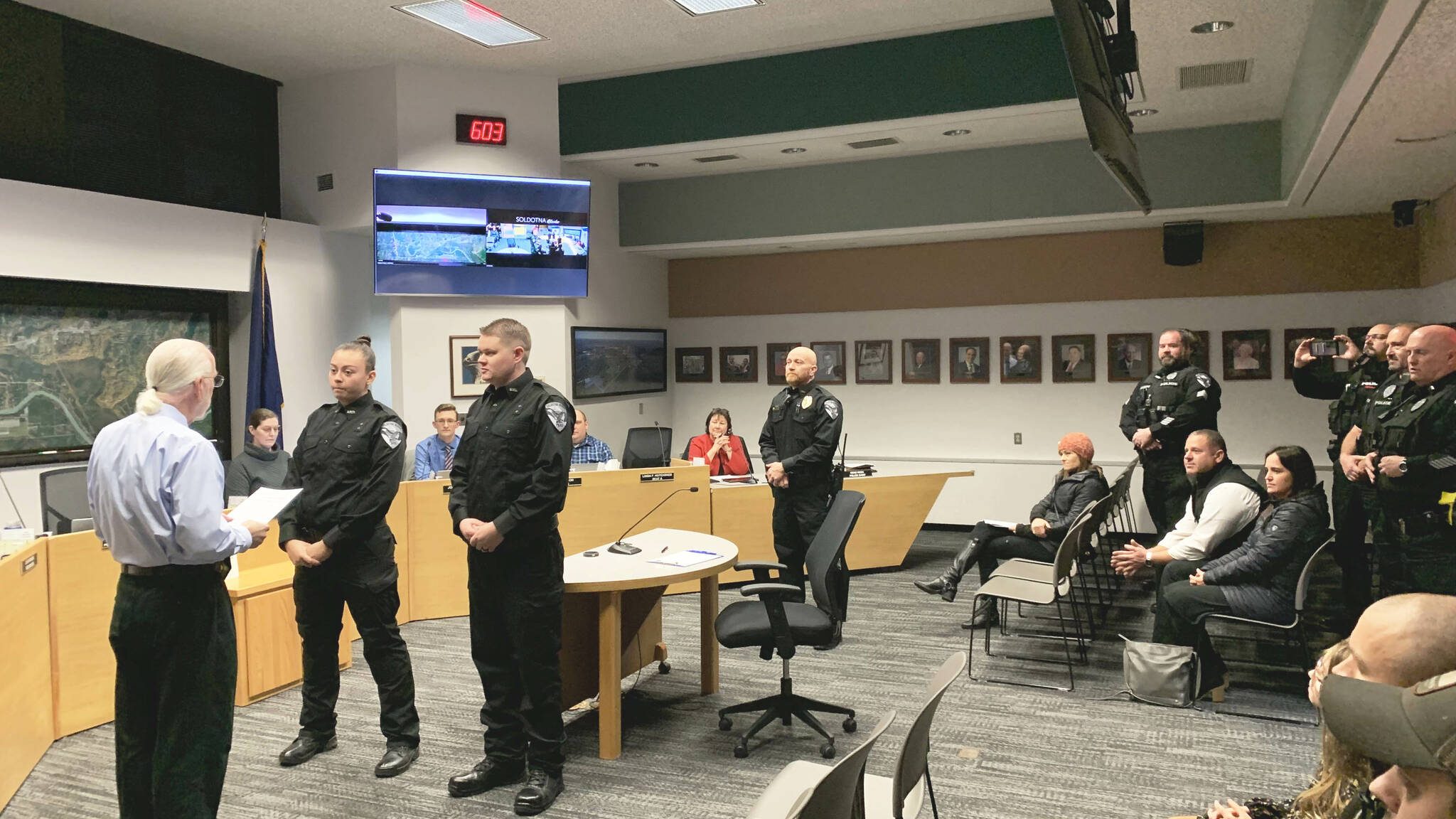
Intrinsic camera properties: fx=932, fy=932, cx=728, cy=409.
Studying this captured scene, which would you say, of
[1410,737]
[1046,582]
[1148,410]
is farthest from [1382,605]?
[1148,410]

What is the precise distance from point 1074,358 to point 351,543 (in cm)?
706

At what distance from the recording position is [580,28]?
640 centimetres

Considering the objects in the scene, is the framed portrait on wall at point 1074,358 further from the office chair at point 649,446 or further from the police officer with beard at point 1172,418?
the office chair at point 649,446

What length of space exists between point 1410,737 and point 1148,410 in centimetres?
589

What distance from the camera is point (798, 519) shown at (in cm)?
575

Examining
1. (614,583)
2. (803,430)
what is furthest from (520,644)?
(803,430)

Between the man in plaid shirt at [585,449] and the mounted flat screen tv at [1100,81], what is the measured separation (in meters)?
4.19

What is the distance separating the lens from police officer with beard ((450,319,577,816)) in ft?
11.6

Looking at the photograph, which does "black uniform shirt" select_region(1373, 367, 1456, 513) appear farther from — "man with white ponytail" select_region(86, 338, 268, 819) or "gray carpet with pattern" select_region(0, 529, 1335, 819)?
"man with white ponytail" select_region(86, 338, 268, 819)

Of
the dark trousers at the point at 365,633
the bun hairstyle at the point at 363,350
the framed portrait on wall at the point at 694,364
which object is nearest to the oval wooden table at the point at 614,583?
the dark trousers at the point at 365,633

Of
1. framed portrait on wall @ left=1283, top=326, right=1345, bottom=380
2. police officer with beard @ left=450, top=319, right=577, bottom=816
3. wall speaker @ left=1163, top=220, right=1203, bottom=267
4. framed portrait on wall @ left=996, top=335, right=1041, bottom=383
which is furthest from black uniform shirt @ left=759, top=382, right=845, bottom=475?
framed portrait on wall @ left=1283, top=326, right=1345, bottom=380

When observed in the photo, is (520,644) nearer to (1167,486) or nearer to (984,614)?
(984,614)

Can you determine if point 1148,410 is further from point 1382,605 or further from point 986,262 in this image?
point 1382,605

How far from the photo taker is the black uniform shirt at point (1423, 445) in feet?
13.7
